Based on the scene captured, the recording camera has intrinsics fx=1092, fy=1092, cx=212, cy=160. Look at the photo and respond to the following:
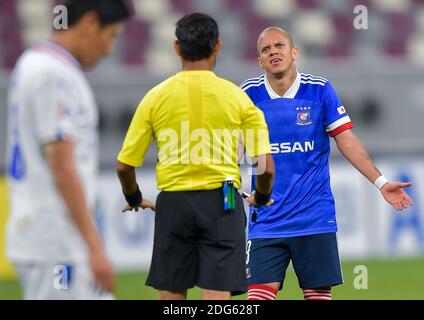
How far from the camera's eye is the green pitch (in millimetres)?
11422

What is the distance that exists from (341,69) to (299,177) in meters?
11.8

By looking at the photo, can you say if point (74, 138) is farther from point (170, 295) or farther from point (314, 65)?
point (314, 65)

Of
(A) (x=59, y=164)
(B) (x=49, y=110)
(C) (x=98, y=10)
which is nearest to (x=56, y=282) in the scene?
(A) (x=59, y=164)

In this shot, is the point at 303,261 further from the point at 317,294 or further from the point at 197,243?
the point at 197,243

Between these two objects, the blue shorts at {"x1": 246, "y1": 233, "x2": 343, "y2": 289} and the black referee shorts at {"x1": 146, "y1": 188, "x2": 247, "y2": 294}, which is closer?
the black referee shorts at {"x1": 146, "y1": 188, "x2": 247, "y2": 294}

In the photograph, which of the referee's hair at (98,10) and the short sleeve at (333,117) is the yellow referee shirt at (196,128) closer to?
the referee's hair at (98,10)

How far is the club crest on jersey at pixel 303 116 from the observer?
6812 mm

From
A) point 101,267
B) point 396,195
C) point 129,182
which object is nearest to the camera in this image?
point 101,267

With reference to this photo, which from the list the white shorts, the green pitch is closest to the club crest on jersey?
the white shorts

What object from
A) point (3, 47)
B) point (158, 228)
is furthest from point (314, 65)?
point (158, 228)

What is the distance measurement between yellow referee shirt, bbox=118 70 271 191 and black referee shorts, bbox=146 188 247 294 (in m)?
0.09

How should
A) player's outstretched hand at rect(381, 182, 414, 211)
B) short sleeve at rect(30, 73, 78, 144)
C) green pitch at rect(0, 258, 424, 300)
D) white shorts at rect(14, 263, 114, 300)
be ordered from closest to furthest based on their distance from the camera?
1. short sleeve at rect(30, 73, 78, 144)
2. white shorts at rect(14, 263, 114, 300)
3. player's outstretched hand at rect(381, 182, 414, 211)
4. green pitch at rect(0, 258, 424, 300)

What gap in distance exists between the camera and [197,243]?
18.6 ft

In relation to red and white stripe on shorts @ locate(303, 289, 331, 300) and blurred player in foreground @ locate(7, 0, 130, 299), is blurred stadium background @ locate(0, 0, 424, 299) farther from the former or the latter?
blurred player in foreground @ locate(7, 0, 130, 299)
